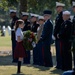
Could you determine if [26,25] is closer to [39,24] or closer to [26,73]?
[39,24]

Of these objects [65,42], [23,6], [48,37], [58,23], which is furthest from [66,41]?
[23,6]

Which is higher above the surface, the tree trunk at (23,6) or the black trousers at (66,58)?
the tree trunk at (23,6)

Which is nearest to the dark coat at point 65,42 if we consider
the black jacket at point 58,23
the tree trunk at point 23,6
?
the black jacket at point 58,23

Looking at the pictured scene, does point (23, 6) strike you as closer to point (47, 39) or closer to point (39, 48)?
point (39, 48)

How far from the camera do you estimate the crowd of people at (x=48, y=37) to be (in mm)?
11211

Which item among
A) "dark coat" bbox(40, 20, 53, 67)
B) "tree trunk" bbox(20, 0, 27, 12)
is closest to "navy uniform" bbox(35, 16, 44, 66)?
"dark coat" bbox(40, 20, 53, 67)

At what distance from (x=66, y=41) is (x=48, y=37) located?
3.80ft

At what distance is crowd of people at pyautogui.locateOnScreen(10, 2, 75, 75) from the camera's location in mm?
11211

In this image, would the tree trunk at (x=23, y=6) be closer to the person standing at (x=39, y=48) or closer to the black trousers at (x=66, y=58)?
the person standing at (x=39, y=48)

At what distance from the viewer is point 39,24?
536 inches

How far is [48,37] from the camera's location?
12.8m

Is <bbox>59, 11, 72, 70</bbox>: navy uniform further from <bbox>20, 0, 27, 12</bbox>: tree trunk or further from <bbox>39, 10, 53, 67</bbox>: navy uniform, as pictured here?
<bbox>20, 0, 27, 12</bbox>: tree trunk

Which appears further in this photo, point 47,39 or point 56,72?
point 47,39

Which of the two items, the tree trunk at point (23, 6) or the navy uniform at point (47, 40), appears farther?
the tree trunk at point (23, 6)
